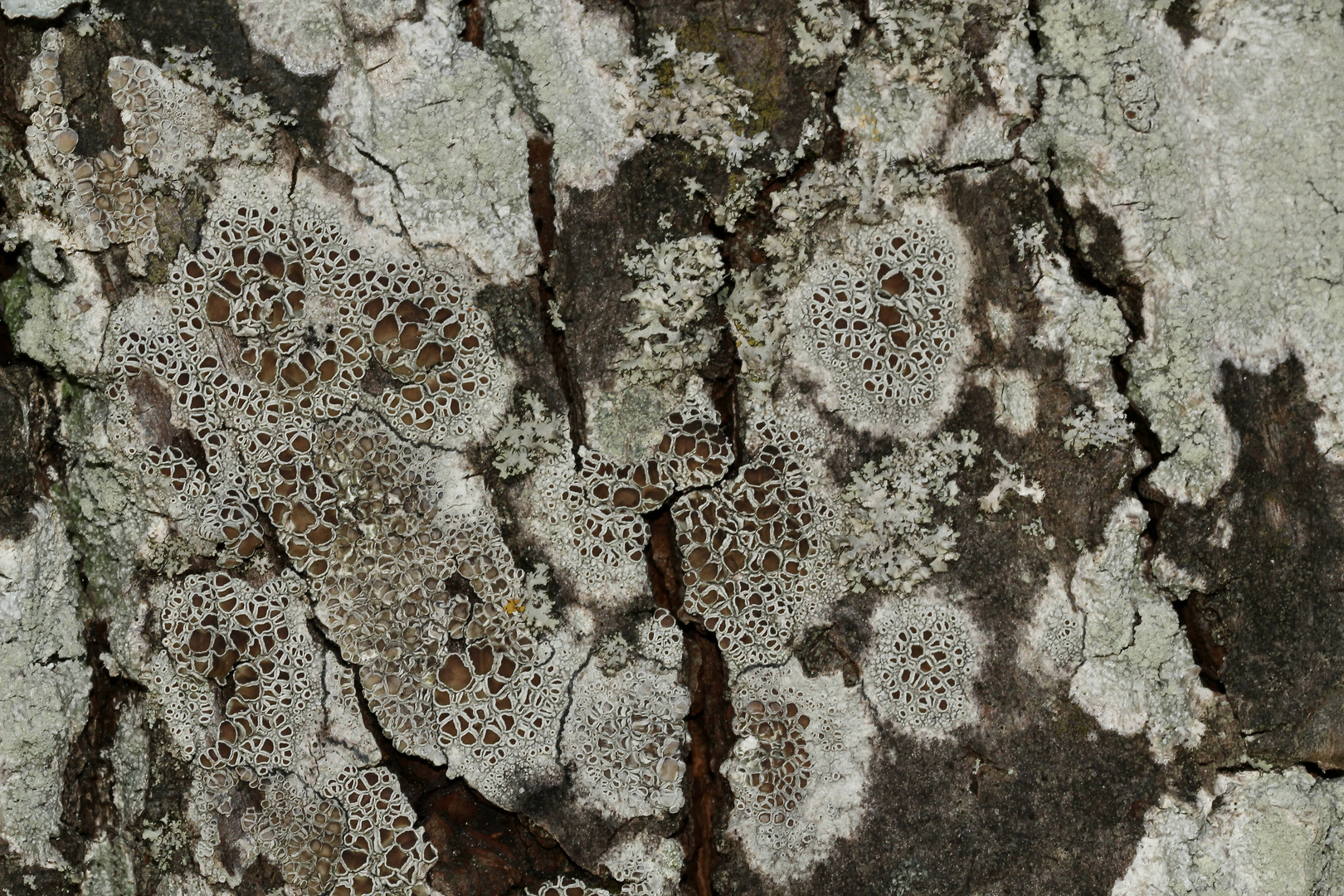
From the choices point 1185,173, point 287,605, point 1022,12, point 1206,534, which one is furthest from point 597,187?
point 1206,534

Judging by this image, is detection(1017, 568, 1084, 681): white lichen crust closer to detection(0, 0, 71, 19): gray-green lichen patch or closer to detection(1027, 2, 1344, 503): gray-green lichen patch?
detection(1027, 2, 1344, 503): gray-green lichen patch

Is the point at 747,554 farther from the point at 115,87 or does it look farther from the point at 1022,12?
the point at 115,87

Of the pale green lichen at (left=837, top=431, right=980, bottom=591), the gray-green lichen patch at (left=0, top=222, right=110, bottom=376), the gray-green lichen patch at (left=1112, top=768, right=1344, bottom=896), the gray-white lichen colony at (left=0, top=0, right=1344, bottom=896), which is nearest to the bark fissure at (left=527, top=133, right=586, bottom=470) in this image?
the gray-white lichen colony at (left=0, top=0, right=1344, bottom=896)

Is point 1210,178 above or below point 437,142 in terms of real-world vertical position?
above

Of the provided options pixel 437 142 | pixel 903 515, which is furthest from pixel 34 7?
pixel 903 515

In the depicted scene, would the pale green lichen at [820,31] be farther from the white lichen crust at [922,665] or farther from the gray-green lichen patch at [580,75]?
the white lichen crust at [922,665]

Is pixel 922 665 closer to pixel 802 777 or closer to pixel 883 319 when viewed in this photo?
pixel 802 777

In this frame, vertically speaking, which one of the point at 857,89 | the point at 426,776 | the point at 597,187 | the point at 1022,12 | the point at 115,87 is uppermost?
the point at 1022,12

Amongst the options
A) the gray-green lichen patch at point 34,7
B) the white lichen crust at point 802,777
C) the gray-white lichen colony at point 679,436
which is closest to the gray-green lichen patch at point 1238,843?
the gray-white lichen colony at point 679,436
